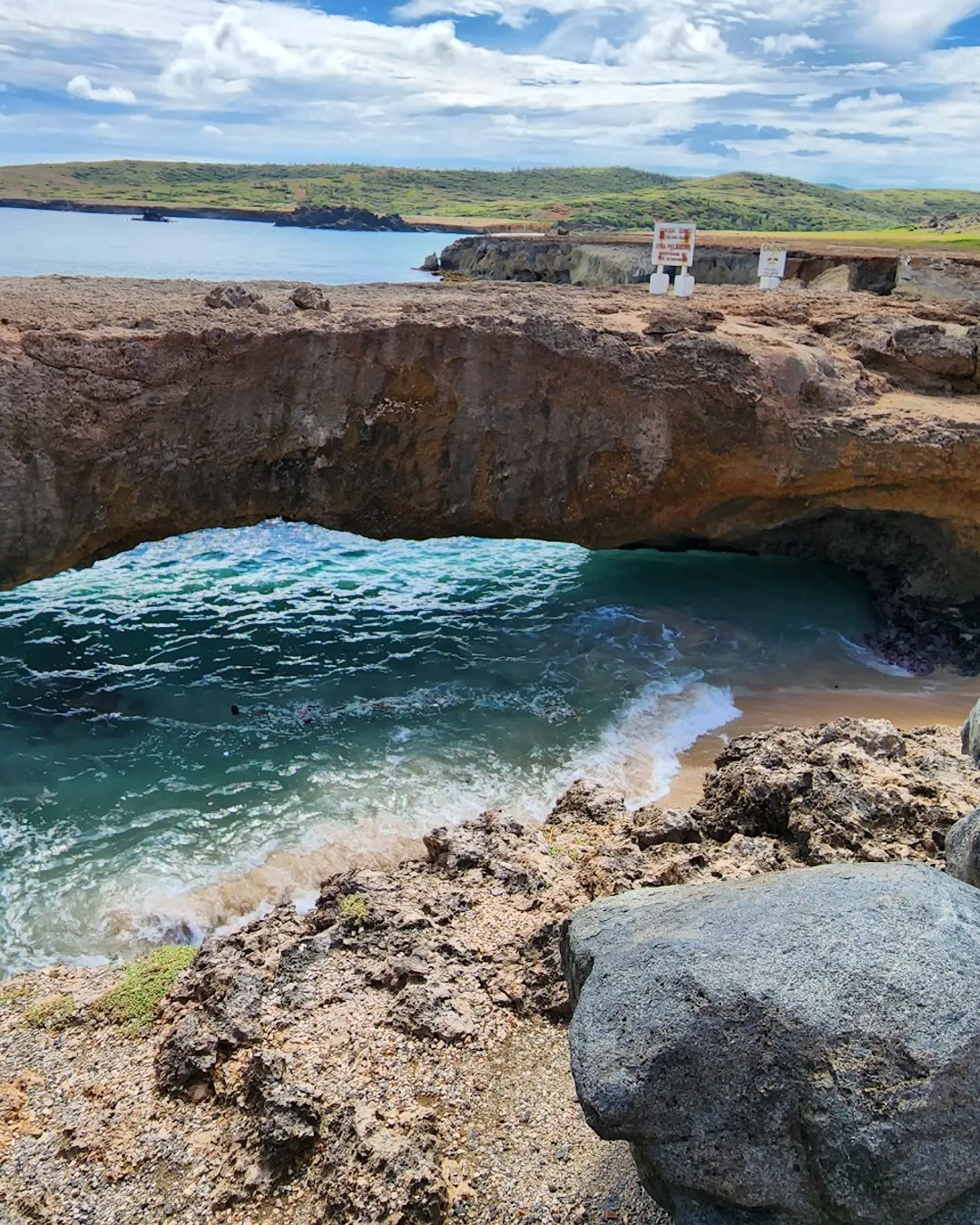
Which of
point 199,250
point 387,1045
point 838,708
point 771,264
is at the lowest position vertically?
point 838,708

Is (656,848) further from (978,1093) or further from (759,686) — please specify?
(759,686)

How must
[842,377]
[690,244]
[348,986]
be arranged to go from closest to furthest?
1. [348,986]
2. [842,377]
3. [690,244]

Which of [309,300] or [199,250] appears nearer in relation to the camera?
[309,300]

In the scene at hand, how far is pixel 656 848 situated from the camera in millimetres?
7715

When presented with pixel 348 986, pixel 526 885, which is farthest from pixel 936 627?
pixel 348 986

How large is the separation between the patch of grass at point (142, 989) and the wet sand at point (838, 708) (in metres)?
6.00

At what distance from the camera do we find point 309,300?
38.5ft

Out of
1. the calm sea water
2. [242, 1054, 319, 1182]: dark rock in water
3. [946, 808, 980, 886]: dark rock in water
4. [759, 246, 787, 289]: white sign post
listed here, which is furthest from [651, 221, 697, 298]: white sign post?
[242, 1054, 319, 1182]: dark rock in water

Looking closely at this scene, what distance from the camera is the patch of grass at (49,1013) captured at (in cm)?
592

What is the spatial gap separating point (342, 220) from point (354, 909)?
332 ft

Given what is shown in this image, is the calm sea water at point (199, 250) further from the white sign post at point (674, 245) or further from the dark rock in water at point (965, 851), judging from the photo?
the dark rock in water at point (965, 851)

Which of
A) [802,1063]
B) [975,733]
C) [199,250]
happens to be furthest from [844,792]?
[199,250]

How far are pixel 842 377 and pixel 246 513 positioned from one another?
7.70m

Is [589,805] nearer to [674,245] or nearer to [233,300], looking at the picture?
[233,300]
